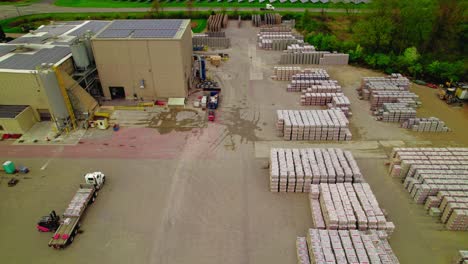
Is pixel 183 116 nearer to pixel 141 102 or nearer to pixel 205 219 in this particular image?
pixel 141 102

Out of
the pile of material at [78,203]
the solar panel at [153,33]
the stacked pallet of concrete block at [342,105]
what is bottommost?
the pile of material at [78,203]

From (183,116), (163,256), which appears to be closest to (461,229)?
(163,256)

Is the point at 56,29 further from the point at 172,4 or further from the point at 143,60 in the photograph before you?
the point at 172,4

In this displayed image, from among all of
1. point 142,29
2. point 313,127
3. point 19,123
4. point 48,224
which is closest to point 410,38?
point 313,127

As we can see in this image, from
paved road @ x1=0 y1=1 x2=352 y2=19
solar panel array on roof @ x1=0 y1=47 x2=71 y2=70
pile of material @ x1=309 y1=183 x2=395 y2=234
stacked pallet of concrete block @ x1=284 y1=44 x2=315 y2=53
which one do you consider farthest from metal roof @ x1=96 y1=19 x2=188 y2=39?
paved road @ x1=0 y1=1 x2=352 y2=19

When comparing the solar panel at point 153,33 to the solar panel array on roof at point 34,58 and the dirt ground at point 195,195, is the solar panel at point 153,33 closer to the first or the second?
the solar panel array on roof at point 34,58

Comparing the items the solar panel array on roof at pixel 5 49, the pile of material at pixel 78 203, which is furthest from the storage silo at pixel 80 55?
the pile of material at pixel 78 203
